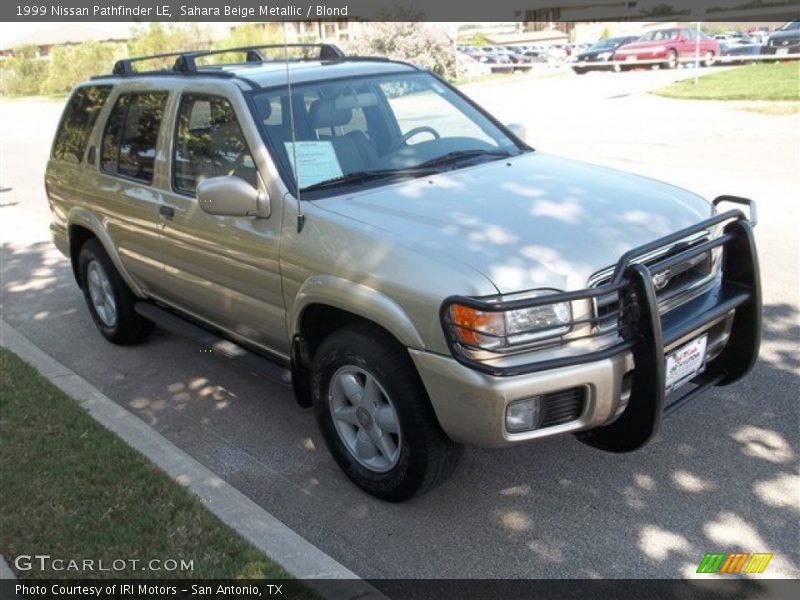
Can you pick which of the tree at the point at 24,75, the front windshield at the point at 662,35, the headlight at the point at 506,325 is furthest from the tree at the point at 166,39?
the headlight at the point at 506,325

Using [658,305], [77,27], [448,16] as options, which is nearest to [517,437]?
[658,305]

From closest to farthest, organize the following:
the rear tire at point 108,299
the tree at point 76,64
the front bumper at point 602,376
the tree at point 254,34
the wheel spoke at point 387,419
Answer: the front bumper at point 602,376, the wheel spoke at point 387,419, the rear tire at point 108,299, the tree at point 254,34, the tree at point 76,64

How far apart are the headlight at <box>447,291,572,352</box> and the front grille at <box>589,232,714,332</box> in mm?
186

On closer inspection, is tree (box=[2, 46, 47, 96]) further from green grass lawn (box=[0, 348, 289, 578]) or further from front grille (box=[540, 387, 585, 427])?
front grille (box=[540, 387, 585, 427])

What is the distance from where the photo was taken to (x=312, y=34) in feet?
159

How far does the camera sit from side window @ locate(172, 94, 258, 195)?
14.5 feet

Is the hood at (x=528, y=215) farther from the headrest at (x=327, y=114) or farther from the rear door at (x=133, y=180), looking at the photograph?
the rear door at (x=133, y=180)

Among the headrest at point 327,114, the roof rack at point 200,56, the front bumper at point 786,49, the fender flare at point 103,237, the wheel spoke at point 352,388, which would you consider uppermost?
the front bumper at point 786,49

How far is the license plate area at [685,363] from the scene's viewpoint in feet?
11.6

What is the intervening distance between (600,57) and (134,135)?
31.1 meters

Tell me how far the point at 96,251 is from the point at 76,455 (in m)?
2.26

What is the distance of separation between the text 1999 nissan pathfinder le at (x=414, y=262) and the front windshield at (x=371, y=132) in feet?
0.05

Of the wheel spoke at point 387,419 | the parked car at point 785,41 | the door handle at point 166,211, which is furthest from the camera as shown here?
the parked car at point 785,41

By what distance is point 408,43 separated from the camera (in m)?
34.7
